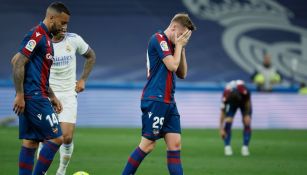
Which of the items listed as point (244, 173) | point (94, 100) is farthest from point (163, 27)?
point (244, 173)

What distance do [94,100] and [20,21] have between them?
40.3 feet

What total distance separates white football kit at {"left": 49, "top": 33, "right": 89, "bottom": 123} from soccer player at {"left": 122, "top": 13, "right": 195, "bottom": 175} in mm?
1989

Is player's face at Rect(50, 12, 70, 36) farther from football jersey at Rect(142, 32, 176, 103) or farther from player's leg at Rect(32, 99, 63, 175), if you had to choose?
football jersey at Rect(142, 32, 176, 103)

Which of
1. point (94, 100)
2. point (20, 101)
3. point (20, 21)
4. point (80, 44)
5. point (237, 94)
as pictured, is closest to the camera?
point (20, 101)

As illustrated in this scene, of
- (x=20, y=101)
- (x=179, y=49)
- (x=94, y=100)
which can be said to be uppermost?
(x=179, y=49)

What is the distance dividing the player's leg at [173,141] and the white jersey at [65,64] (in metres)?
2.32

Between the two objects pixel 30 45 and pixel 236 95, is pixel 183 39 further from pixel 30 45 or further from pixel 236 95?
pixel 236 95

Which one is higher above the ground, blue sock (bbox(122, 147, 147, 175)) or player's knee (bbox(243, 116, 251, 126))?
blue sock (bbox(122, 147, 147, 175))

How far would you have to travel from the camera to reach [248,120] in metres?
17.7

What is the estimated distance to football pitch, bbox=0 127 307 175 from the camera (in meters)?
13.4

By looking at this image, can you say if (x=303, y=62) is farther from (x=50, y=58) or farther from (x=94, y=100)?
(x=50, y=58)

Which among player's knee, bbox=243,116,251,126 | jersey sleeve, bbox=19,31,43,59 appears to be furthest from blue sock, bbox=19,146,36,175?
player's knee, bbox=243,116,251,126

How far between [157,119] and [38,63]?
1.70m

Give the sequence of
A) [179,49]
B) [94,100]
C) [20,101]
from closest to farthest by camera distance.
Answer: [20,101] → [179,49] → [94,100]
